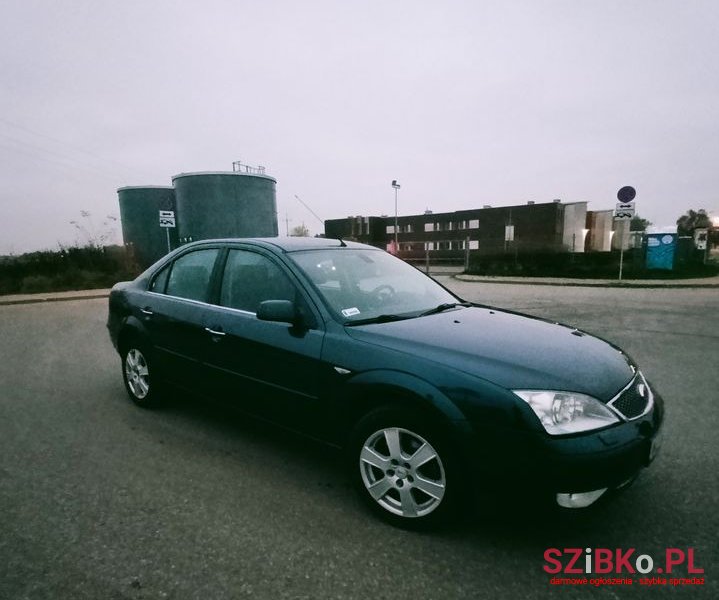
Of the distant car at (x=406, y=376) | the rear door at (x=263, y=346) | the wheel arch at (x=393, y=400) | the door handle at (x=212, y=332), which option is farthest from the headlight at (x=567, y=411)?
the door handle at (x=212, y=332)

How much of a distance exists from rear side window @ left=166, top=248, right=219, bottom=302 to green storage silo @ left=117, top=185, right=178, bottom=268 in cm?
2686

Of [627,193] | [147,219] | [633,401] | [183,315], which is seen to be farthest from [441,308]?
[147,219]

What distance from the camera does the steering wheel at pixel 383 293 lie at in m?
3.12

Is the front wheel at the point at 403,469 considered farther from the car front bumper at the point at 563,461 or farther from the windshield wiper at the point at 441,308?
the windshield wiper at the point at 441,308

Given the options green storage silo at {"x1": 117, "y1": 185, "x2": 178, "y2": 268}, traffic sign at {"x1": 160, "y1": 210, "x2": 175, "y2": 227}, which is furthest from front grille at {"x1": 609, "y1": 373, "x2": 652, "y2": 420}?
green storage silo at {"x1": 117, "y1": 185, "x2": 178, "y2": 268}

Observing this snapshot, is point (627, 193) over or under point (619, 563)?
over

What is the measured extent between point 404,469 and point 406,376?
51cm

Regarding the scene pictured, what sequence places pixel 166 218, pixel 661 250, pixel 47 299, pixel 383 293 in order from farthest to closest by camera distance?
1. pixel 661 250
2. pixel 166 218
3. pixel 47 299
4. pixel 383 293

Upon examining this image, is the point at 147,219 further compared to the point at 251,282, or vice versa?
the point at 147,219

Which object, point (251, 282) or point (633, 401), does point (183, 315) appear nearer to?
point (251, 282)

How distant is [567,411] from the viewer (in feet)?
6.83

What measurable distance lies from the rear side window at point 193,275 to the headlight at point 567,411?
258cm

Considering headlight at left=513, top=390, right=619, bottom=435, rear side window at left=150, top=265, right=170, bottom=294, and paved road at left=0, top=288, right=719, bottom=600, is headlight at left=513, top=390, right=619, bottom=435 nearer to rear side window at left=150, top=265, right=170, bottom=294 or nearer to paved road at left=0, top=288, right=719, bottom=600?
paved road at left=0, top=288, right=719, bottom=600

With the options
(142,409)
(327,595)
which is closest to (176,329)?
(142,409)
